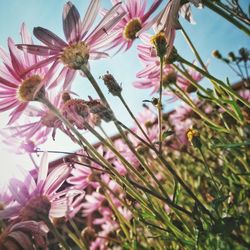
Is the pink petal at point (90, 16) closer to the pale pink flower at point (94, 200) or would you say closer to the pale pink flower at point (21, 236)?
the pale pink flower at point (21, 236)

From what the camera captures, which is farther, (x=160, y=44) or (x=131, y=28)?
(x=131, y=28)

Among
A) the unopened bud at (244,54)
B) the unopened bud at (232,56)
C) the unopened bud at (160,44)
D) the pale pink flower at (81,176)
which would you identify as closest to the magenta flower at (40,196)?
the unopened bud at (160,44)

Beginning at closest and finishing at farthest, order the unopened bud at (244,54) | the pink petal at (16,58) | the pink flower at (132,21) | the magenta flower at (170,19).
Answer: the magenta flower at (170,19)
the pink petal at (16,58)
the pink flower at (132,21)
the unopened bud at (244,54)

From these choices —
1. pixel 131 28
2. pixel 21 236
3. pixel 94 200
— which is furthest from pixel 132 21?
pixel 94 200

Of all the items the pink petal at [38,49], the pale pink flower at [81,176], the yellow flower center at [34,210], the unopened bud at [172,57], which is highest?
the pink petal at [38,49]

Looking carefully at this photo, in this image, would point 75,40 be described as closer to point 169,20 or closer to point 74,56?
point 74,56

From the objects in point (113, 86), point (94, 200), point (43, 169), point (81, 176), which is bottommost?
point (94, 200)

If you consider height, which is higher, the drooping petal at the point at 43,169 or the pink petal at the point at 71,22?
the pink petal at the point at 71,22

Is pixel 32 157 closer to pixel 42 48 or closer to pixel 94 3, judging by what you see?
pixel 42 48
